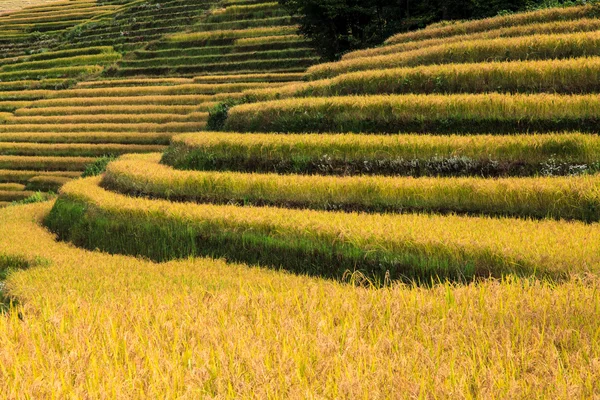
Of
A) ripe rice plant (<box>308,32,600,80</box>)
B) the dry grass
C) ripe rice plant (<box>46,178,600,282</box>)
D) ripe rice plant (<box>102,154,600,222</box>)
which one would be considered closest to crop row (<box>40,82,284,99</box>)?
ripe rice plant (<box>308,32,600,80</box>)

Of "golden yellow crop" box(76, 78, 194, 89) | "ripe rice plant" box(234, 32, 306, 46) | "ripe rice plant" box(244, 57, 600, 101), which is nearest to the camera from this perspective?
"ripe rice plant" box(244, 57, 600, 101)

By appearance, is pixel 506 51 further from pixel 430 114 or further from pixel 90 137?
pixel 90 137

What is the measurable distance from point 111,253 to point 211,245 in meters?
2.47

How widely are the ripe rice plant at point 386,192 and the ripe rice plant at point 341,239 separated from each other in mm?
572

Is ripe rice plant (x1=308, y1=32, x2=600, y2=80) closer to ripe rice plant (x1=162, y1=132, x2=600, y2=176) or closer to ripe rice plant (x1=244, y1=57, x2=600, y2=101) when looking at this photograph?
ripe rice plant (x1=244, y1=57, x2=600, y2=101)

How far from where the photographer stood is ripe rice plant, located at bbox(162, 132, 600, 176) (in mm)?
9633

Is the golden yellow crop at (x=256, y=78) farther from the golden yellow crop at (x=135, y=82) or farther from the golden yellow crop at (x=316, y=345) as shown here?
the golden yellow crop at (x=316, y=345)

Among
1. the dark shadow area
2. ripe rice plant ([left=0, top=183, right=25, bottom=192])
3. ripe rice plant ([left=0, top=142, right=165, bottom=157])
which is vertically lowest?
ripe rice plant ([left=0, top=183, right=25, bottom=192])

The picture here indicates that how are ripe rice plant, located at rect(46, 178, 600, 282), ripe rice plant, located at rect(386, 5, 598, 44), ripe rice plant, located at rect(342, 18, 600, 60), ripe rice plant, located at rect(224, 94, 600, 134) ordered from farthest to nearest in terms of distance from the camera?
ripe rice plant, located at rect(386, 5, 598, 44) < ripe rice plant, located at rect(342, 18, 600, 60) < ripe rice plant, located at rect(224, 94, 600, 134) < ripe rice plant, located at rect(46, 178, 600, 282)

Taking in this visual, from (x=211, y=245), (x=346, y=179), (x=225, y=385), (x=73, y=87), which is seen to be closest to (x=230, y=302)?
(x=225, y=385)

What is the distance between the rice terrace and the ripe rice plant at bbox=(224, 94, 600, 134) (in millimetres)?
44

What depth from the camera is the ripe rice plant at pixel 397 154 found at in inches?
379

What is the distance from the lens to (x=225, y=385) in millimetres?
2523

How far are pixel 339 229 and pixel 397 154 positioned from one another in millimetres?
3267
